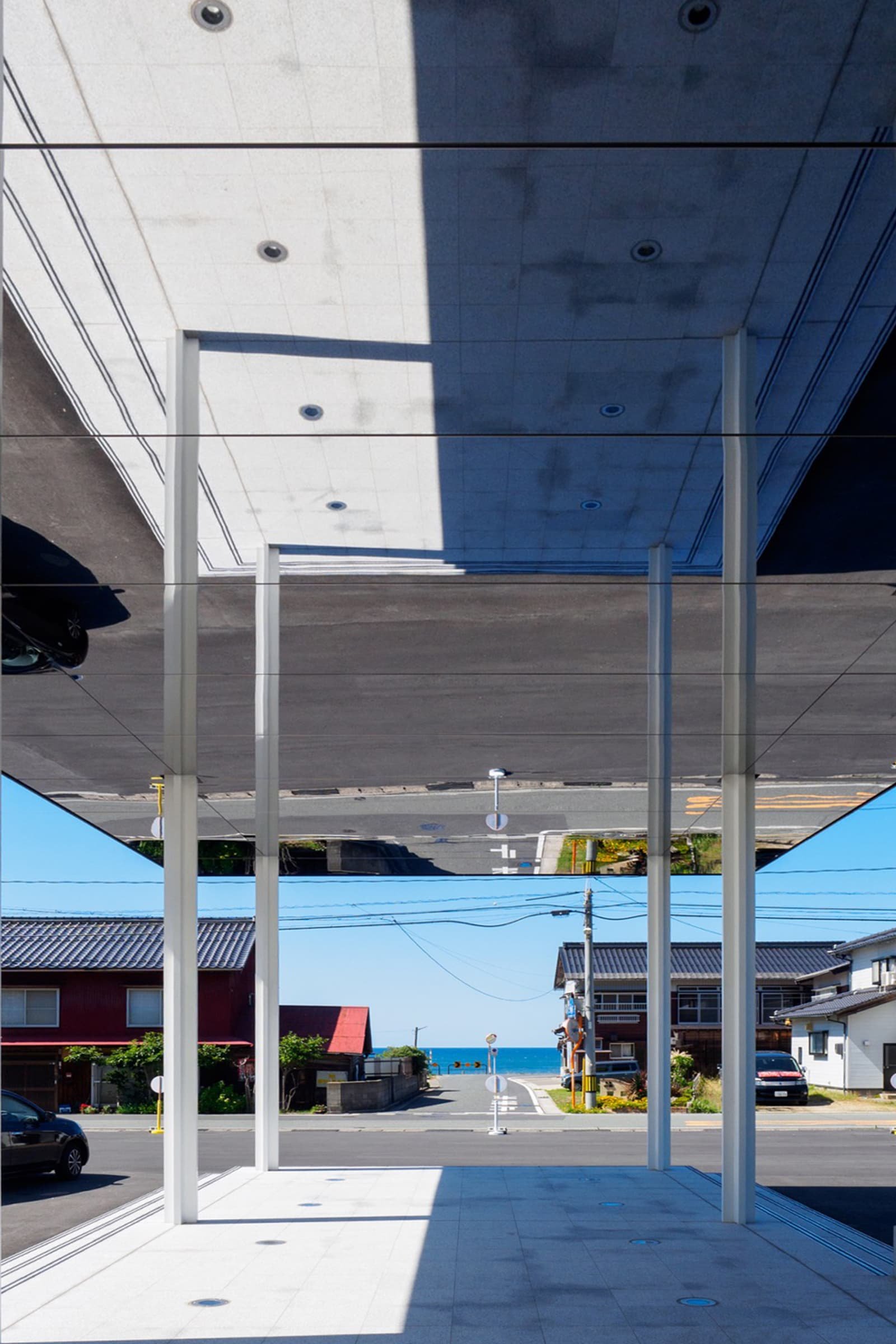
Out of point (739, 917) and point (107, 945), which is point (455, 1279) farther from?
point (107, 945)

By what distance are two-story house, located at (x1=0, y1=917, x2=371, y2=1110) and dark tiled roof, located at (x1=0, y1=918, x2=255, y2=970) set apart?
0.04 metres

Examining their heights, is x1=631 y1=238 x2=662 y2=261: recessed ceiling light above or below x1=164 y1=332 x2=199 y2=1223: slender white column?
above

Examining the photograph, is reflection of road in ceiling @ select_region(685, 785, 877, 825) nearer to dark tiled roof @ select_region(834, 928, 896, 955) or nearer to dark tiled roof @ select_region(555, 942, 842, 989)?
dark tiled roof @ select_region(834, 928, 896, 955)

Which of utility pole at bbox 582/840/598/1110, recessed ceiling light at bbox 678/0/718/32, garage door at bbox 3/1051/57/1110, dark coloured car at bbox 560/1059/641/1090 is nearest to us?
recessed ceiling light at bbox 678/0/718/32

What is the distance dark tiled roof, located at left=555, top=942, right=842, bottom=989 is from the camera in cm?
4269

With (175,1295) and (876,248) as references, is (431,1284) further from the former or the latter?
(876,248)

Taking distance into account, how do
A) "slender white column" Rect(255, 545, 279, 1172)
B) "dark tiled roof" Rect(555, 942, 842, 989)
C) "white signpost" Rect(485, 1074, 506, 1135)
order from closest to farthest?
"slender white column" Rect(255, 545, 279, 1172) → "white signpost" Rect(485, 1074, 506, 1135) → "dark tiled roof" Rect(555, 942, 842, 989)

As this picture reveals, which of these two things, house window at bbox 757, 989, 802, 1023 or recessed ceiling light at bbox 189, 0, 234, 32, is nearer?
recessed ceiling light at bbox 189, 0, 234, 32

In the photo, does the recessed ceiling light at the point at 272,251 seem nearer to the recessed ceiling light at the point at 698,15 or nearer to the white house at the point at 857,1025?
the recessed ceiling light at the point at 698,15

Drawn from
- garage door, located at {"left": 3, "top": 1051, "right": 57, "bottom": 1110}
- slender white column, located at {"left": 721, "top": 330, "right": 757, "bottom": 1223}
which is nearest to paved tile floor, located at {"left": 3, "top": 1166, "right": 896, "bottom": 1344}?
slender white column, located at {"left": 721, "top": 330, "right": 757, "bottom": 1223}

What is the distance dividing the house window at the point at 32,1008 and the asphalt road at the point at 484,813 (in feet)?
35.9

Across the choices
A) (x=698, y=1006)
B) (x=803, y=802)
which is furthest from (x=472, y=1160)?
(x=698, y=1006)

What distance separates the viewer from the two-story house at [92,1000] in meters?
29.1

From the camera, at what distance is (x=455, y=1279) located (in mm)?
7871
